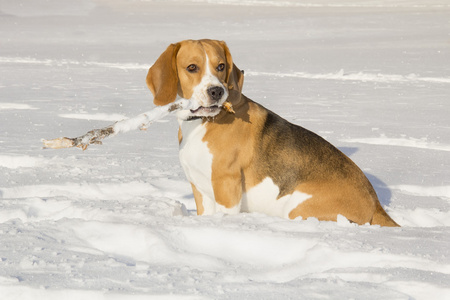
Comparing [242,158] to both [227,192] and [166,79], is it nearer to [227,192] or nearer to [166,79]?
[227,192]

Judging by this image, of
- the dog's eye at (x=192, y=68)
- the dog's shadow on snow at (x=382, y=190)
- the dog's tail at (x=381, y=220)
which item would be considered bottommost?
the dog's shadow on snow at (x=382, y=190)

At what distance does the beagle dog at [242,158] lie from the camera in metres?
4.77

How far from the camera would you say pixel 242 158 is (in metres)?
4.86

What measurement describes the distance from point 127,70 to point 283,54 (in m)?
6.06

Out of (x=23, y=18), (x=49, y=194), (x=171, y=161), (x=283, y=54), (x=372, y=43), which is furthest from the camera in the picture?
(x=23, y=18)

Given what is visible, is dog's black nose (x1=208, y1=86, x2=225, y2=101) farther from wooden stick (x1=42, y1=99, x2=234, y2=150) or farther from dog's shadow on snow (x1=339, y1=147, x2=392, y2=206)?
dog's shadow on snow (x1=339, y1=147, x2=392, y2=206)

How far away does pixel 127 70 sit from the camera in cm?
1689

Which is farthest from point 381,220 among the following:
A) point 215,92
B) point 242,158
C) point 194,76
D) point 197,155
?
point 194,76

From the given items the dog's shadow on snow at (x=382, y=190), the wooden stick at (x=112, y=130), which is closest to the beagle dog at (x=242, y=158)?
the wooden stick at (x=112, y=130)

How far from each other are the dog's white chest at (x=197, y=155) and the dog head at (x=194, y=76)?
0.11m

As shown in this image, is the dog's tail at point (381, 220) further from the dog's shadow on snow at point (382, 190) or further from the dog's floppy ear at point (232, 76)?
the dog's floppy ear at point (232, 76)

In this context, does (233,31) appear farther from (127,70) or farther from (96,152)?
(96,152)

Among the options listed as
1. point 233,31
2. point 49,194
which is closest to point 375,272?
point 49,194

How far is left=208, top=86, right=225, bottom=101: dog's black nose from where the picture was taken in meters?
4.56
